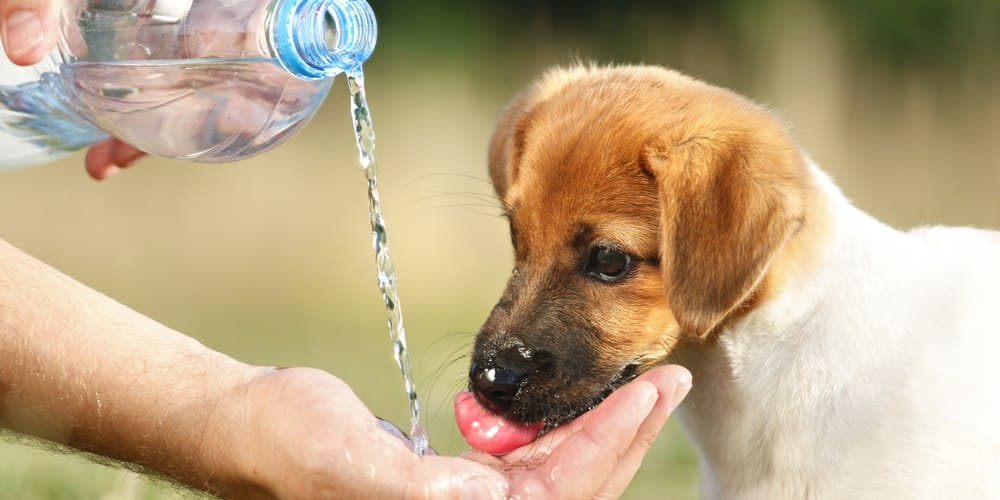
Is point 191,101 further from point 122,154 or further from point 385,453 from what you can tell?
point 385,453

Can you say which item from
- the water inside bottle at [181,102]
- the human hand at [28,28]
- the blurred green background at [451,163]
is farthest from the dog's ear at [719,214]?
the blurred green background at [451,163]

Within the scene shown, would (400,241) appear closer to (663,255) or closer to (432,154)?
(432,154)

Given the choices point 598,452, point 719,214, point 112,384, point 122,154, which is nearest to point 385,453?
point 598,452

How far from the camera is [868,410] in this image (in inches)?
128

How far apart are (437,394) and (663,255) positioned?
10.0ft

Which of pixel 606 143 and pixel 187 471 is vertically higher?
pixel 606 143

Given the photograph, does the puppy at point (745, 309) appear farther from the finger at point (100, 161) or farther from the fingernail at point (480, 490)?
the finger at point (100, 161)

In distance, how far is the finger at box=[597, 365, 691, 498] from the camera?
3092mm

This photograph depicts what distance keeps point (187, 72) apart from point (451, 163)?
484 centimetres

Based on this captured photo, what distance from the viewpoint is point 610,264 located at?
3.61 m

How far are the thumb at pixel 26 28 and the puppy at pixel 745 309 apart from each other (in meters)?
1.33

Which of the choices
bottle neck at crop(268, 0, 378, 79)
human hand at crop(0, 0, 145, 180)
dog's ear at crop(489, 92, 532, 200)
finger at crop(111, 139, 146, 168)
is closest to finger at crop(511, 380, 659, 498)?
bottle neck at crop(268, 0, 378, 79)

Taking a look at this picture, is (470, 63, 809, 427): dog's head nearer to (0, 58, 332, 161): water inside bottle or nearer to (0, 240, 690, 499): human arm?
(0, 240, 690, 499): human arm

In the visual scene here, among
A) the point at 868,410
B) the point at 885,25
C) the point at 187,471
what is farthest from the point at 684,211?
the point at 885,25
